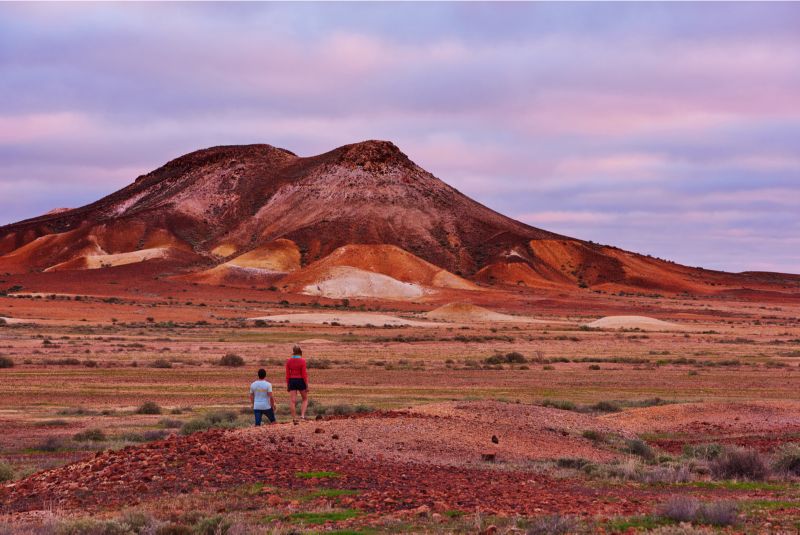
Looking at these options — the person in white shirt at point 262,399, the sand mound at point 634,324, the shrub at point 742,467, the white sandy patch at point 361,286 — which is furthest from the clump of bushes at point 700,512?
the white sandy patch at point 361,286

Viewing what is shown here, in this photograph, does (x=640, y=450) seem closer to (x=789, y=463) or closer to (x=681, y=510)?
(x=789, y=463)

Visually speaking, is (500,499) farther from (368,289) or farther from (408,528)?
(368,289)

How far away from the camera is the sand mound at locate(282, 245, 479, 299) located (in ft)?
423

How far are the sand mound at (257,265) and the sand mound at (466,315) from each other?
48.2 m

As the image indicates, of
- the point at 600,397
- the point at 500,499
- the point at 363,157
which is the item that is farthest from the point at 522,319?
the point at 363,157

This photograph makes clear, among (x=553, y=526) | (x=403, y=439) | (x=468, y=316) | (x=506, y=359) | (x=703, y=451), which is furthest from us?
(x=468, y=316)

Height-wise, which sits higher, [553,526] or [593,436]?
[553,526]

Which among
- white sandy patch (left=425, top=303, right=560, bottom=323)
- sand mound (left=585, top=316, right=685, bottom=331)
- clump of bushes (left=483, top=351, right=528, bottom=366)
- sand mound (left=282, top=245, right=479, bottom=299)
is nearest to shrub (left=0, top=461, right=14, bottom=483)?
clump of bushes (left=483, top=351, right=528, bottom=366)

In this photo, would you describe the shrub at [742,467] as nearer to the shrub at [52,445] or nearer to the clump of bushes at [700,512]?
the clump of bushes at [700,512]

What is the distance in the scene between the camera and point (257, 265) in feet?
491

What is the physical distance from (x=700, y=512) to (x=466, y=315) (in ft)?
279

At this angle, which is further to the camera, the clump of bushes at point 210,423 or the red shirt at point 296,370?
the clump of bushes at point 210,423

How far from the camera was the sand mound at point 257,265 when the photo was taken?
140125 mm

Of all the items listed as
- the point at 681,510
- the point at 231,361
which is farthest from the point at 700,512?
the point at 231,361
